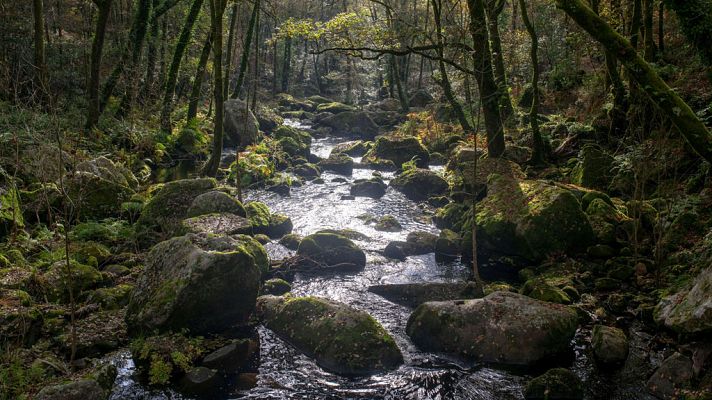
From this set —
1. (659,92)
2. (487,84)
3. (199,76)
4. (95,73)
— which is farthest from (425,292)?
(199,76)

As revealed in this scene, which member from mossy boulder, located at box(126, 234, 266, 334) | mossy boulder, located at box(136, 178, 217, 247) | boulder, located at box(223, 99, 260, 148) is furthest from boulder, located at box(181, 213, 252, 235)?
boulder, located at box(223, 99, 260, 148)

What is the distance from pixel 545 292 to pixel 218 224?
7.96m

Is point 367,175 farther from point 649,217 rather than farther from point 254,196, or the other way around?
point 649,217

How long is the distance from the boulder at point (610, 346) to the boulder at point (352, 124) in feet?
83.9

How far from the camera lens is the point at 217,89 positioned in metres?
16.4

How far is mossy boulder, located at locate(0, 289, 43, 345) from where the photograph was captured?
7.77 meters

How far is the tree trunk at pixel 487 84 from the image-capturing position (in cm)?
1377

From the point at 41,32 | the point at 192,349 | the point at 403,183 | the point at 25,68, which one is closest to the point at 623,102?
the point at 403,183

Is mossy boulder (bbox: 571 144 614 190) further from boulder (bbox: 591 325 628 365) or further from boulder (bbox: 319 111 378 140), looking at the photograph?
boulder (bbox: 319 111 378 140)

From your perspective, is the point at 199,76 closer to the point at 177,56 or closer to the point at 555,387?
the point at 177,56

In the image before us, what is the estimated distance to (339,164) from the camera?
78.6ft

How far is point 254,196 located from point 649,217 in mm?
13120

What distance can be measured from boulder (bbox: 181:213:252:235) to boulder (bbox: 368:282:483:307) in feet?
13.1

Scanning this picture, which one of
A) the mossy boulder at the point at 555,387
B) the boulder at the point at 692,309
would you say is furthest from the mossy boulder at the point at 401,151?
the mossy boulder at the point at 555,387
